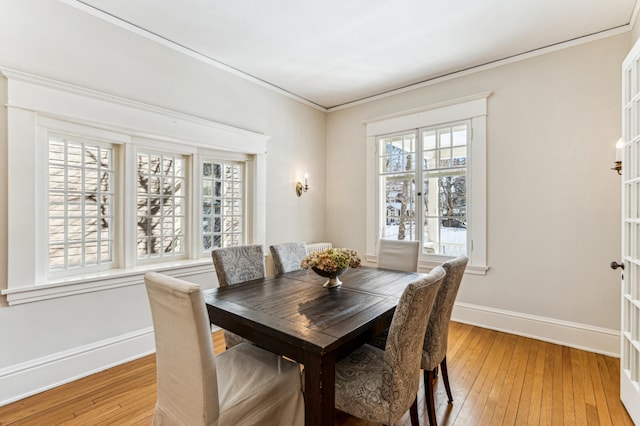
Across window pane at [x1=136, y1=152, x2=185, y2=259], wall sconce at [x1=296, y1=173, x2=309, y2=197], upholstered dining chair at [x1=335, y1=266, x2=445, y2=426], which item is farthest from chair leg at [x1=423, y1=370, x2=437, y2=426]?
wall sconce at [x1=296, y1=173, x2=309, y2=197]

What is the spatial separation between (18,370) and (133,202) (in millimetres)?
1438

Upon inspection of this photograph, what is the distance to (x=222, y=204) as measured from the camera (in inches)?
142

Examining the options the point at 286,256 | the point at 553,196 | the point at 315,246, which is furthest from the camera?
the point at 315,246

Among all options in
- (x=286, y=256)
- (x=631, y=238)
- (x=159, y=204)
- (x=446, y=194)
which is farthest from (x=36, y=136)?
(x=631, y=238)

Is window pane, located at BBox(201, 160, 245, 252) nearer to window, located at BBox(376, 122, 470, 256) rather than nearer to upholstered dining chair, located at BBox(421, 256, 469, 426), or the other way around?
window, located at BBox(376, 122, 470, 256)

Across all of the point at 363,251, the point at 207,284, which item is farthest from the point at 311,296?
the point at 363,251

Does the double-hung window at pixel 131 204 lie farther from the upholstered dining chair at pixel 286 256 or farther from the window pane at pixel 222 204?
the upholstered dining chair at pixel 286 256

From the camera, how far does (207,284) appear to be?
3344mm

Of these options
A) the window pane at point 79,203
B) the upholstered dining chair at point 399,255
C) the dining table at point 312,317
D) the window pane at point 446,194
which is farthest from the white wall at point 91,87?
the window pane at point 446,194

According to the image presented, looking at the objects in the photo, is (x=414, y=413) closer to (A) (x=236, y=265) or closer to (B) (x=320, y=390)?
(B) (x=320, y=390)

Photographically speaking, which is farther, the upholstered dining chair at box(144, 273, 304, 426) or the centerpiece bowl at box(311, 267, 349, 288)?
the centerpiece bowl at box(311, 267, 349, 288)

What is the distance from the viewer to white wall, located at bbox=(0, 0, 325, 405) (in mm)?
2123

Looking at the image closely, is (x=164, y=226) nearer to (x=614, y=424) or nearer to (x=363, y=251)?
(x=363, y=251)

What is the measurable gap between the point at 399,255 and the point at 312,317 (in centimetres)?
166
